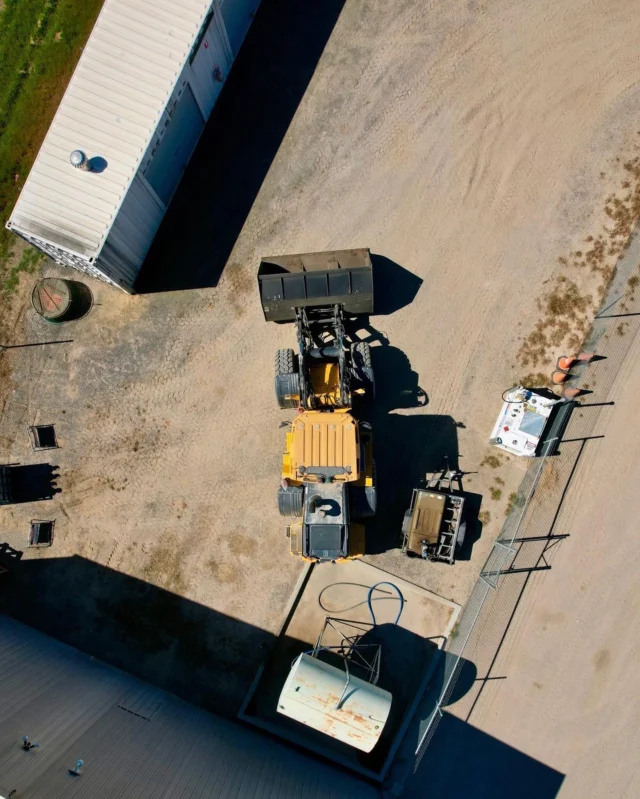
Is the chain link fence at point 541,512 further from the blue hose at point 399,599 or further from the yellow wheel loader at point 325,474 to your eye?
the yellow wheel loader at point 325,474

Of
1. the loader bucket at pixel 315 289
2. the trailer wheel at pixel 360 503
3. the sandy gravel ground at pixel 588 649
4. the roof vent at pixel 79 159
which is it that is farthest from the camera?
the sandy gravel ground at pixel 588 649

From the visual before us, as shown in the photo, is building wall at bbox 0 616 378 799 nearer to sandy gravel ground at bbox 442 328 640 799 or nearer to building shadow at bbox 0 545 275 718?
building shadow at bbox 0 545 275 718

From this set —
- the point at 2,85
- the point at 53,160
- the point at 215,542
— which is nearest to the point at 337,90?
the point at 53,160

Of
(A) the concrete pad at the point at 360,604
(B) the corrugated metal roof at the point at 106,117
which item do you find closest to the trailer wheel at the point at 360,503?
(A) the concrete pad at the point at 360,604

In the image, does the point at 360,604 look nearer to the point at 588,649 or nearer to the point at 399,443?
the point at 399,443

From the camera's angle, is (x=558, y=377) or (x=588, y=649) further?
(x=558, y=377)

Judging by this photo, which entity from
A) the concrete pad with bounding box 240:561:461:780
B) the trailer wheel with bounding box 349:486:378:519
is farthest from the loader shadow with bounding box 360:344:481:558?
the trailer wheel with bounding box 349:486:378:519

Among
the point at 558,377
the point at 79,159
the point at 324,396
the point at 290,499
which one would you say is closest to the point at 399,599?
the point at 290,499

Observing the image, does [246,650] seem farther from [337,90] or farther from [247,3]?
[247,3]
